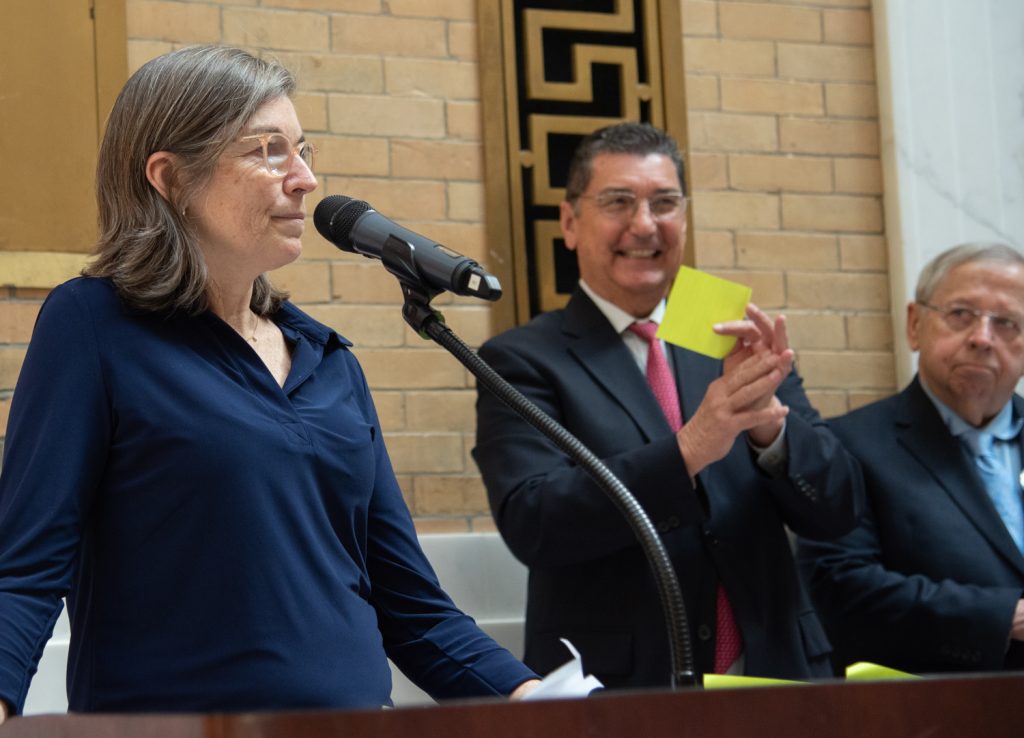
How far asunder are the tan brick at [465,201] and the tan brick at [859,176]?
100 cm

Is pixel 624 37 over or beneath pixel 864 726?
over

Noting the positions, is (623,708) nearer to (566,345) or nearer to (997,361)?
(566,345)

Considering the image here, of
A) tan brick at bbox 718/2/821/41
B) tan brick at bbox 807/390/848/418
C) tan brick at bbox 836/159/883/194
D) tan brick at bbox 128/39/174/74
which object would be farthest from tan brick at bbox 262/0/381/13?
tan brick at bbox 807/390/848/418

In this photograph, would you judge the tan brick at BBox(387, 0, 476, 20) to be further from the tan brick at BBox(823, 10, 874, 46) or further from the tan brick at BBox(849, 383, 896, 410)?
the tan brick at BBox(849, 383, 896, 410)

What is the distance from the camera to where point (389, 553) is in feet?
6.58

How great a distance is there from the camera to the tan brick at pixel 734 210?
3.72 meters

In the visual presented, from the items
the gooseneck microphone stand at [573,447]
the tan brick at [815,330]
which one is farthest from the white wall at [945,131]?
the gooseneck microphone stand at [573,447]

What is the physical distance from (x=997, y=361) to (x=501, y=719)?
8.35 feet

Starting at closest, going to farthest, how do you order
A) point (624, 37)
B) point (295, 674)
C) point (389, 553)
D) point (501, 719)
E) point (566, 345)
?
point (501, 719) → point (295, 674) → point (389, 553) → point (566, 345) → point (624, 37)

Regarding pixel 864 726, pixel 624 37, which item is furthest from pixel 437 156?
→ pixel 864 726

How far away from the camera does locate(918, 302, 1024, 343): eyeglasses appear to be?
3.37 m

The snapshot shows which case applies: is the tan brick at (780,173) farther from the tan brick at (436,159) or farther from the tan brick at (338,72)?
the tan brick at (338,72)

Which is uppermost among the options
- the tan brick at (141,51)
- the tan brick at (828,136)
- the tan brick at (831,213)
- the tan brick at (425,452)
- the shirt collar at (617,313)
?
the tan brick at (141,51)

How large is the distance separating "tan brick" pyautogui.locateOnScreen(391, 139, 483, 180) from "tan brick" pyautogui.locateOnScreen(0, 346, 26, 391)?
3.08ft
